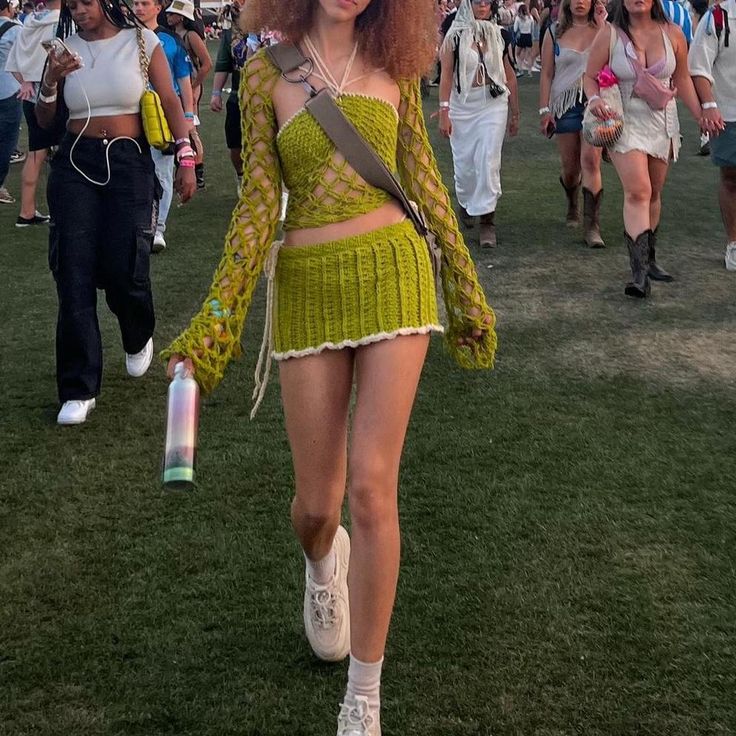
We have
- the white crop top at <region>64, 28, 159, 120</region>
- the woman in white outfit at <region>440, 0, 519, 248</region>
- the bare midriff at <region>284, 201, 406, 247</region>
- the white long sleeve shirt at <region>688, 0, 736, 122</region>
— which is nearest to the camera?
the bare midriff at <region>284, 201, 406, 247</region>

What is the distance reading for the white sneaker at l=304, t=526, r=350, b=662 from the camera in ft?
11.1

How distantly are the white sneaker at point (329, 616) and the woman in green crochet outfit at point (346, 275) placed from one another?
0.26 metres

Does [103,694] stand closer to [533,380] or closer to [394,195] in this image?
[394,195]

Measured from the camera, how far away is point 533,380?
6191mm

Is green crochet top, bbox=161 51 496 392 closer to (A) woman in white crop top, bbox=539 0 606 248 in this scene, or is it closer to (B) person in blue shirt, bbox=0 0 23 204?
(A) woman in white crop top, bbox=539 0 606 248

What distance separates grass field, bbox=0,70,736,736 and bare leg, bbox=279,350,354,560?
1.88ft

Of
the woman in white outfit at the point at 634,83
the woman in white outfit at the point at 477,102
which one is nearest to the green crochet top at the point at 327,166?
the woman in white outfit at the point at 634,83

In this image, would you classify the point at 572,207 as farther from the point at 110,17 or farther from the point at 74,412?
the point at 74,412

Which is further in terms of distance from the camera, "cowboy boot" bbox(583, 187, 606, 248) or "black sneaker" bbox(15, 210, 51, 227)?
"black sneaker" bbox(15, 210, 51, 227)

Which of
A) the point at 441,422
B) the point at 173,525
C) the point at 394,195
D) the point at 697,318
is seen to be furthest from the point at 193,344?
the point at 697,318

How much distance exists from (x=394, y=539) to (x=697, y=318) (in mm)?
4899

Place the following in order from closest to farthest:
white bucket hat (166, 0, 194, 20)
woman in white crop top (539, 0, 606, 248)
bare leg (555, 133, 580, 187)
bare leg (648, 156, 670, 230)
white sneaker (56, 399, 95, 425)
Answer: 1. white sneaker (56, 399, 95, 425)
2. bare leg (648, 156, 670, 230)
3. woman in white crop top (539, 0, 606, 248)
4. bare leg (555, 133, 580, 187)
5. white bucket hat (166, 0, 194, 20)

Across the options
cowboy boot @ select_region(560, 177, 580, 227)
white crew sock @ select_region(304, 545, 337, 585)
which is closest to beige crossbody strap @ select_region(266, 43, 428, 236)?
white crew sock @ select_region(304, 545, 337, 585)

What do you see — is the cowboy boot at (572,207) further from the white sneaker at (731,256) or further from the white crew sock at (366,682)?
the white crew sock at (366,682)
